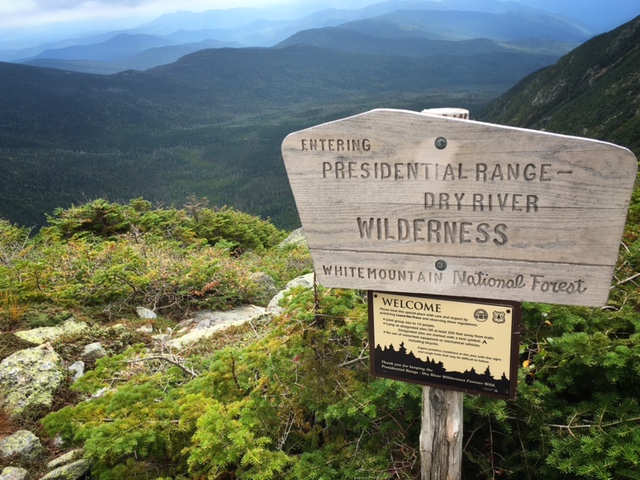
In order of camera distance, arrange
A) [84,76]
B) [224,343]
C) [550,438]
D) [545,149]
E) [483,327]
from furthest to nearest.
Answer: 1. [84,76]
2. [224,343]
3. [550,438]
4. [483,327]
5. [545,149]

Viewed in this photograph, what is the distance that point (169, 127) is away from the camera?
5192 inches

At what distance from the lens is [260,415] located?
7.77 ft

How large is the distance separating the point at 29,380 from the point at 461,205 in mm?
3563

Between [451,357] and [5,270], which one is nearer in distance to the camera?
[451,357]

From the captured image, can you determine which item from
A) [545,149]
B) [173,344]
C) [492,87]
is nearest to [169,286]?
[173,344]

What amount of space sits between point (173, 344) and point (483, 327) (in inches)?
137

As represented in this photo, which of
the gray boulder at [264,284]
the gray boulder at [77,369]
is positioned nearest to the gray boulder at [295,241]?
the gray boulder at [264,284]

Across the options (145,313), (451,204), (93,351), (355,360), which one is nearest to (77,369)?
(93,351)

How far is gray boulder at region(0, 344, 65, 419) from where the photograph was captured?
327cm

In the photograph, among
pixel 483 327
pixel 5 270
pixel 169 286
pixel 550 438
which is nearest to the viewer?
pixel 483 327

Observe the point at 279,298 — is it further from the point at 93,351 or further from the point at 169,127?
the point at 169,127

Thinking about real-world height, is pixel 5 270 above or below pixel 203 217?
above

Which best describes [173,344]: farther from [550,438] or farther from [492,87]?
[492,87]

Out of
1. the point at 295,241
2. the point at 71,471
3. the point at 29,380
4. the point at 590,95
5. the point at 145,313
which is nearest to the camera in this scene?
the point at 71,471
